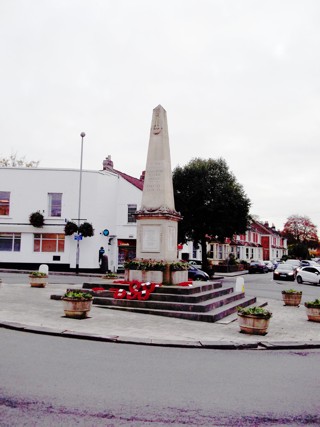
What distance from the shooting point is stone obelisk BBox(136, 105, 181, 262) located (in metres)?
15.8

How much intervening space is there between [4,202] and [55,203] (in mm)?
4361

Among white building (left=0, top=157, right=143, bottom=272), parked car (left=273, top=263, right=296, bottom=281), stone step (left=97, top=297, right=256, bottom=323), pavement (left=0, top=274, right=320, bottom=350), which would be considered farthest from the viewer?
parked car (left=273, top=263, right=296, bottom=281)

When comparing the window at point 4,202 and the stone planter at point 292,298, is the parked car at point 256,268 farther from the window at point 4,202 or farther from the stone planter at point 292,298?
the stone planter at point 292,298

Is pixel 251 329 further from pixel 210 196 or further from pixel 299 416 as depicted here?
pixel 210 196

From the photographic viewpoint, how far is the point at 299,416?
4.83 metres

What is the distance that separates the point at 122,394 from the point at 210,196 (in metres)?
28.7

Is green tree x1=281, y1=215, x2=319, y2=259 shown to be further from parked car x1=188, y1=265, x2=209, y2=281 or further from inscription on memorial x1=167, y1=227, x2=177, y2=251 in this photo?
inscription on memorial x1=167, y1=227, x2=177, y2=251

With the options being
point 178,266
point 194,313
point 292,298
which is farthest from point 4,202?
point 194,313

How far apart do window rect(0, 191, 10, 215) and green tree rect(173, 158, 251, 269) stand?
1444 cm

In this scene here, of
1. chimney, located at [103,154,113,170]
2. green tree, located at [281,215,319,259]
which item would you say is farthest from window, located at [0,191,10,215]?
green tree, located at [281,215,319,259]

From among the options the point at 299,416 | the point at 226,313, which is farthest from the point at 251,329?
the point at 299,416

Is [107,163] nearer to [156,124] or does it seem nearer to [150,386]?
[156,124]

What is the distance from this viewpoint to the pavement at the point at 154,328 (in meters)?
8.91

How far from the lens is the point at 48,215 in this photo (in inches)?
1359
